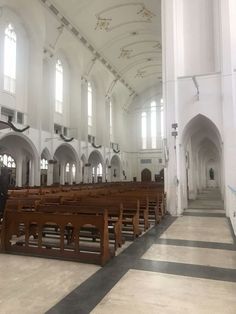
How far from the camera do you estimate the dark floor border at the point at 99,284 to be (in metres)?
3.10

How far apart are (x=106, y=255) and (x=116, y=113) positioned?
28239mm

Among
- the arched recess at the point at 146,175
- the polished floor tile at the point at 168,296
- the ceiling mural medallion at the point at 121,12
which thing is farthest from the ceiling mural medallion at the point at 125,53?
the polished floor tile at the point at 168,296

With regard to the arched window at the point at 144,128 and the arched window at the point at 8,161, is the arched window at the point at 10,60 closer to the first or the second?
the arched window at the point at 8,161

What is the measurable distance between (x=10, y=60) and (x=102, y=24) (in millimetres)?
7311

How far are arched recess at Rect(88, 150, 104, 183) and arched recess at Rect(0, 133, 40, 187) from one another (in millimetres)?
7983

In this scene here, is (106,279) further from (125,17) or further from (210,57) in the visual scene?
(125,17)

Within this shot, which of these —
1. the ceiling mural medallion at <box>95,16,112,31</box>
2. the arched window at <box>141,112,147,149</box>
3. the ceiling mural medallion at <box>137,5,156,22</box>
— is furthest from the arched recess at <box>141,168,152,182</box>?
the ceiling mural medallion at <box>137,5,156,22</box>

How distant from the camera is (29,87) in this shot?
17516 millimetres

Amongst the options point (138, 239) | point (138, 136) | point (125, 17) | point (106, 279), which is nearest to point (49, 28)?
point (125, 17)

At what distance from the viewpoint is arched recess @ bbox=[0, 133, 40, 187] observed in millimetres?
16688

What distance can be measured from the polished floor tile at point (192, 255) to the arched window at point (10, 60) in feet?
46.1

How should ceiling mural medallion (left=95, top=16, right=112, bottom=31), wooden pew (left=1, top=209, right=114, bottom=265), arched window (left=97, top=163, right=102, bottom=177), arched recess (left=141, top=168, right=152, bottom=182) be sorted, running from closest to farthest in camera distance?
1. wooden pew (left=1, top=209, right=114, bottom=265)
2. ceiling mural medallion (left=95, top=16, right=112, bottom=31)
3. arched window (left=97, top=163, right=102, bottom=177)
4. arched recess (left=141, top=168, right=152, bottom=182)

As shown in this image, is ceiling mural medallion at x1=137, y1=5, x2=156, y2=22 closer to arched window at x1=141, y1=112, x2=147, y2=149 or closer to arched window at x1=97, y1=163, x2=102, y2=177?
arched window at x1=97, y1=163, x2=102, y2=177

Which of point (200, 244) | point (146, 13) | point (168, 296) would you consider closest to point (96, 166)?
point (146, 13)
